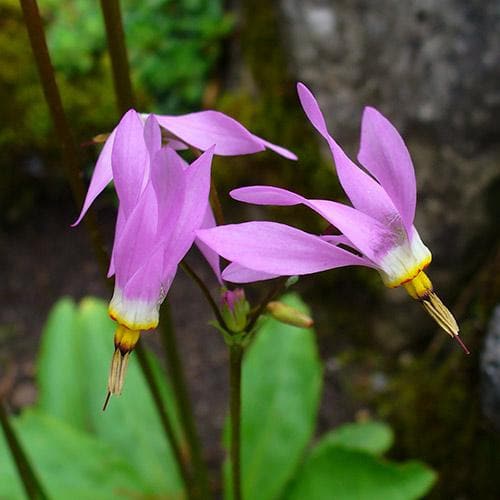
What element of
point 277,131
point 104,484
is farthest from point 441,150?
point 104,484

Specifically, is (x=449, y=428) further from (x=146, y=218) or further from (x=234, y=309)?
(x=146, y=218)

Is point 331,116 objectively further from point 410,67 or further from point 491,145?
point 491,145

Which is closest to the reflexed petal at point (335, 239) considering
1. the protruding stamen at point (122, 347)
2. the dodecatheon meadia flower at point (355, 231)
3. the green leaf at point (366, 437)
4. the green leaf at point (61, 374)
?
the dodecatheon meadia flower at point (355, 231)

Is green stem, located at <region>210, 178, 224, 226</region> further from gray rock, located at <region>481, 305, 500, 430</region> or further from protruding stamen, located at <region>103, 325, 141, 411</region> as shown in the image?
gray rock, located at <region>481, 305, 500, 430</region>

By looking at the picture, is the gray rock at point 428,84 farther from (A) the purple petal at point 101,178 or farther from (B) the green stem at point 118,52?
(A) the purple petal at point 101,178

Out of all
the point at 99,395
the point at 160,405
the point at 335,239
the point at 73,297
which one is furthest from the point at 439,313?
the point at 73,297
